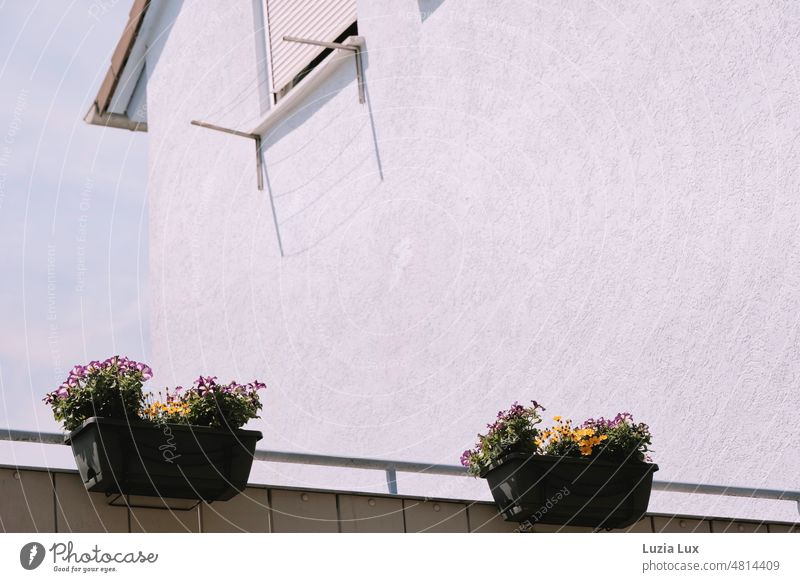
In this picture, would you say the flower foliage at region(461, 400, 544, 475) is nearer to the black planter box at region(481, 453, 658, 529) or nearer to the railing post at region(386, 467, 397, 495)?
the black planter box at region(481, 453, 658, 529)

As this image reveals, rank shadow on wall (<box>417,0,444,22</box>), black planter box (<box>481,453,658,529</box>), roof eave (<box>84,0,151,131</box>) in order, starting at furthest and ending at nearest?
roof eave (<box>84,0,151,131</box>) < shadow on wall (<box>417,0,444,22</box>) < black planter box (<box>481,453,658,529</box>)

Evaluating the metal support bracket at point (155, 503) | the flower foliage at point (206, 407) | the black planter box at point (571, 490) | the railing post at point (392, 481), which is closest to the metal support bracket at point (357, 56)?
the railing post at point (392, 481)

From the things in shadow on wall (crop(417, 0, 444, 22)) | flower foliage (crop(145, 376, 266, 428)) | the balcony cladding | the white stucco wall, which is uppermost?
the balcony cladding

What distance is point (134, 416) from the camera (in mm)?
4266

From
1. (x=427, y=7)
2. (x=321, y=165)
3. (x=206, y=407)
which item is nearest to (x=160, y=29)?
(x=321, y=165)

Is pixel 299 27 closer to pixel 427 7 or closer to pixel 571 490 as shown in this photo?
pixel 427 7

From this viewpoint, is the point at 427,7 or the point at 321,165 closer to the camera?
the point at 427,7

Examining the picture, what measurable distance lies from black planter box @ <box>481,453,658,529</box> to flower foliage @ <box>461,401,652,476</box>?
4 cm

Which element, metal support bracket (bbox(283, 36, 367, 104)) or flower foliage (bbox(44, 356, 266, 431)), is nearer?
flower foliage (bbox(44, 356, 266, 431))

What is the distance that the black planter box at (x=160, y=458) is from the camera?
4156 mm

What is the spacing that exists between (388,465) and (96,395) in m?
1.40

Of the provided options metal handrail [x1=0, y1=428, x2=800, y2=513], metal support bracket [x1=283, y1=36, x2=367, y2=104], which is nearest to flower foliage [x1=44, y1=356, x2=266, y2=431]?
metal handrail [x1=0, y1=428, x2=800, y2=513]

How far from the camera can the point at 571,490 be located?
483 cm

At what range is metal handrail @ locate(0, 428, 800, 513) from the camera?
171 inches
